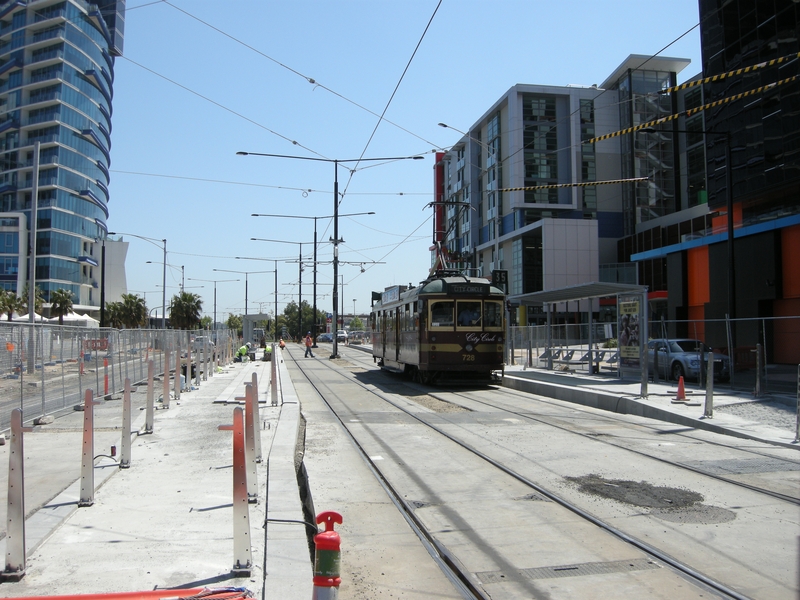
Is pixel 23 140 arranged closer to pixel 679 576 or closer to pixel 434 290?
pixel 434 290

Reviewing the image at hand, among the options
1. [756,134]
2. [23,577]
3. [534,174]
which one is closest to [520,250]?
[534,174]

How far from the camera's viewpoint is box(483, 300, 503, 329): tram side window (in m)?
20.7

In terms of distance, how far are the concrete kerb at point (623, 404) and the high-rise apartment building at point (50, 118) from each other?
6640 centimetres

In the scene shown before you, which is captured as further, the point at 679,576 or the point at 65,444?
the point at 65,444

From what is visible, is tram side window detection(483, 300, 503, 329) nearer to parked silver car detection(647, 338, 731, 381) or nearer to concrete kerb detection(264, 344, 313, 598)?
parked silver car detection(647, 338, 731, 381)

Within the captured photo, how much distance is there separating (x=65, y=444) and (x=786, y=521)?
9.56 metres

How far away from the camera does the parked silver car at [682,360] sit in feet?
69.3

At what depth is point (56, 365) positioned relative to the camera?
1363 centimetres

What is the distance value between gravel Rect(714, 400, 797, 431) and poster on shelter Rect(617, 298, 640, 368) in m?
4.93

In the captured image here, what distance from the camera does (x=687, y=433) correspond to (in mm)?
12578

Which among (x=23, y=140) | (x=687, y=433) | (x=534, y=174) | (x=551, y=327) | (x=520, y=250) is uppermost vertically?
(x=23, y=140)

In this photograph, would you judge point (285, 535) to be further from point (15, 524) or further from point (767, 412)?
point (767, 412)

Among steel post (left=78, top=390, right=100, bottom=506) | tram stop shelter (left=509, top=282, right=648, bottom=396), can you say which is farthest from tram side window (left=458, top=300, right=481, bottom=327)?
steel post (left=78, top=390, right=100, bottom=506)

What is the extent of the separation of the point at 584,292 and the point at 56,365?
1598 cm
